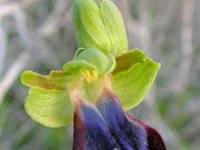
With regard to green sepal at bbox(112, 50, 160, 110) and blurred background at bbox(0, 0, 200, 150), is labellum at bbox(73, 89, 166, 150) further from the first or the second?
blurred background at bbox(0, 0, 200, 150)

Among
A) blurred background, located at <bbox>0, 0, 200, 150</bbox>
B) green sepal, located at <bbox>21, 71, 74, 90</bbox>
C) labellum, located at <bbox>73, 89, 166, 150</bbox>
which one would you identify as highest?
green sepal, located at <bbox>21, 71, 74, 90</bbox>

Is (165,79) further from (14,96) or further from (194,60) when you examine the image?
(14,96)

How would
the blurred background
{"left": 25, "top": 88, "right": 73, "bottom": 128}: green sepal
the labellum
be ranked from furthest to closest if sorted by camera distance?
the blurred background < {"left": 25, "top": 88, "right": 73, "bottom": 128}: green sepal < the labellum

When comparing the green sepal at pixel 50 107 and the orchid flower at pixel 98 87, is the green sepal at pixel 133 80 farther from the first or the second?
the green sepal at pixel 50 107

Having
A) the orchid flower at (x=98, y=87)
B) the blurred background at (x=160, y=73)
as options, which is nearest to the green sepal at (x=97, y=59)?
the orchid flower at (x=98, y=87)

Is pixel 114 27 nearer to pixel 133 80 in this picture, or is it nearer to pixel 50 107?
pixel 133 80

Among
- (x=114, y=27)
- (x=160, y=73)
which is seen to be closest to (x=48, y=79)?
(x=114, y=27)

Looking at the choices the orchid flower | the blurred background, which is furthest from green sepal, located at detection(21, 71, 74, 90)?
the blurred background
